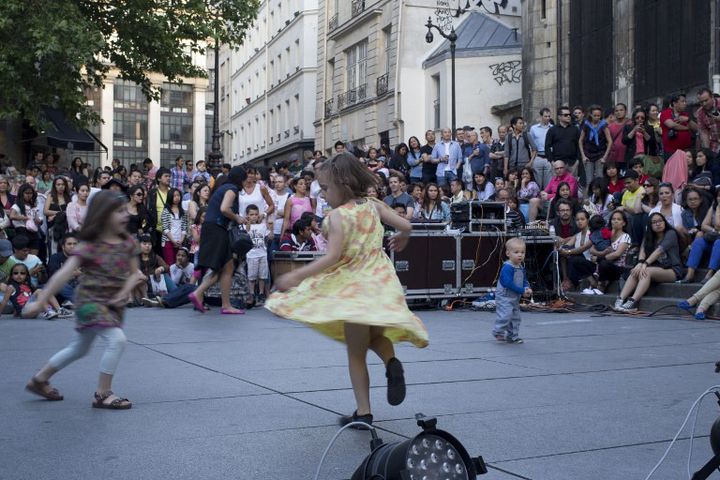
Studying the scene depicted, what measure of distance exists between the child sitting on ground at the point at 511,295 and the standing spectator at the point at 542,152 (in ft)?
28.8

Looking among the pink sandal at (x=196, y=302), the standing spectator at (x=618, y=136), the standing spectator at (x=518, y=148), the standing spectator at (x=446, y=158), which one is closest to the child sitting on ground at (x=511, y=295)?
the pink sandal at (x=196, y=302)

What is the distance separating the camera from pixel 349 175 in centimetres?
593

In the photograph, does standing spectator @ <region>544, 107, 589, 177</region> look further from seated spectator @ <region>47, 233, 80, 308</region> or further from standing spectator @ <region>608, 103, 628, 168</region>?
seated spectator @ <region>47, 233, 80, 308</region>

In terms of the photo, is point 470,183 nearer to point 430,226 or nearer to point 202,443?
point 430,226

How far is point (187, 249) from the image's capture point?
16.7m

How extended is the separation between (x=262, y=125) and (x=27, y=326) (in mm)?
47086

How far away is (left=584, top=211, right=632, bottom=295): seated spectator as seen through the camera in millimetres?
14742

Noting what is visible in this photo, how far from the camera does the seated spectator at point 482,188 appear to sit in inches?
756

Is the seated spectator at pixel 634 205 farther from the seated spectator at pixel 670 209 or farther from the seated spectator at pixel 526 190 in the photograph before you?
the seated spectator at pixel 526 190

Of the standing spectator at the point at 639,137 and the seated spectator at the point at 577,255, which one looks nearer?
the seated spectator at the point at 577,255

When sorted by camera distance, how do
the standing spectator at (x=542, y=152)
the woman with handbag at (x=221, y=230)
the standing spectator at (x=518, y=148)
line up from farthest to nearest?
1. the standing spectator at (x=518, y=148)
2. the standing spectator at (x=542, y=152)
3. the woman with handbag at (x=221, y=230)

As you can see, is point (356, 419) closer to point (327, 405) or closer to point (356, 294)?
point (356, 294)

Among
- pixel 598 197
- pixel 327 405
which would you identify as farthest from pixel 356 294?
pixel 598 197

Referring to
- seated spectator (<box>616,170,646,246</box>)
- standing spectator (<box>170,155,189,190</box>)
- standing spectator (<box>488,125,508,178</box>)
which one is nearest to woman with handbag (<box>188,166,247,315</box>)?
seated spectator (<box>616,170,646,246</box>)
